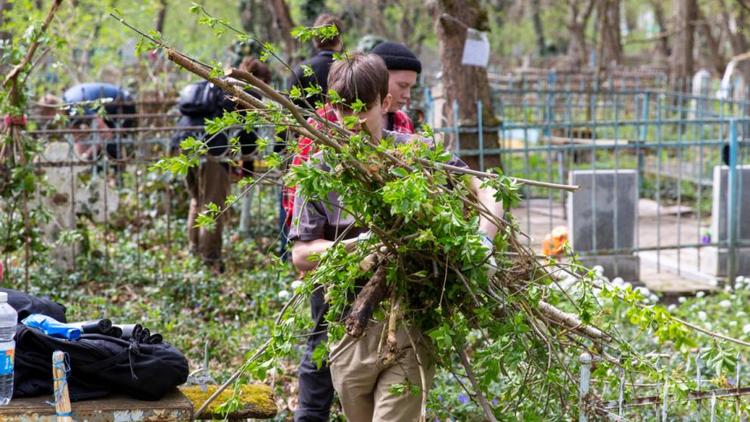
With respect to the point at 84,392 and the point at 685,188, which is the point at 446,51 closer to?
the point at 84,392

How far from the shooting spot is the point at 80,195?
855 centimetres

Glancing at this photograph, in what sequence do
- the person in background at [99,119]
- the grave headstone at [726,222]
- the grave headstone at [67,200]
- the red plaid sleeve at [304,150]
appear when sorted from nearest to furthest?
the red plaid sleeve at [304,150] < the grave headstone at [67,200] < the grave headstone at [726,222] < the person in background at [99,119]

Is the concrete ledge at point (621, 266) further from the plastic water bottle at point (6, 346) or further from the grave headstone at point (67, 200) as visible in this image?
the plastic water bottle at point (6, 346)

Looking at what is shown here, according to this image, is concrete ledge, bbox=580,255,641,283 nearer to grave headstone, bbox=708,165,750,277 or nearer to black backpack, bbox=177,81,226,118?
grave headstone, bbox=708,165,750,277

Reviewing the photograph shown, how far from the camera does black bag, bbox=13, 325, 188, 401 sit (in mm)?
3648

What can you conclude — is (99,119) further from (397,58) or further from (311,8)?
(397,58)

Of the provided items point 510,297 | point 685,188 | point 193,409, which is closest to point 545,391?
point 510,297

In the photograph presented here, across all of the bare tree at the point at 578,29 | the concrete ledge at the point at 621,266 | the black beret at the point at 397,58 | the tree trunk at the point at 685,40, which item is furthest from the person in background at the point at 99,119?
the bare tree at the point at 578,29

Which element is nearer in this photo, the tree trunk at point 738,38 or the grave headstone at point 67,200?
the grave headstone at point 67,200

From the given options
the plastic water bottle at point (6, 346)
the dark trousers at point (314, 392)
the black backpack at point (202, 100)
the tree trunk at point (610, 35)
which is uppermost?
the tree trunk at point (610, 35)

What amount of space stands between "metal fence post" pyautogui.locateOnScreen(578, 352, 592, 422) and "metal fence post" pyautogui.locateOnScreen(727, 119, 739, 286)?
5513 millimetres

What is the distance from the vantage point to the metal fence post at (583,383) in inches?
143

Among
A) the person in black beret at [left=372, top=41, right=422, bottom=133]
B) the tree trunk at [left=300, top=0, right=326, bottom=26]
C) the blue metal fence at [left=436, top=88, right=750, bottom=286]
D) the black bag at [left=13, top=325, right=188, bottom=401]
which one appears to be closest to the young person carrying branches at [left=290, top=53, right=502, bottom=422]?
the black bag at [left=13, top=325, right=188, bottom=401]

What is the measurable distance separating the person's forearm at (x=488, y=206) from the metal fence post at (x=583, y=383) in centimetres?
53
